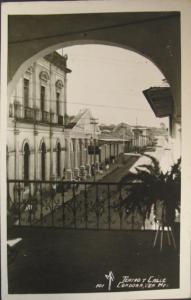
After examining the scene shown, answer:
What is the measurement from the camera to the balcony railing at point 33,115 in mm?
723

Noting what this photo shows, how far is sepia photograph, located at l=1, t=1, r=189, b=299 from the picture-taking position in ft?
2.38

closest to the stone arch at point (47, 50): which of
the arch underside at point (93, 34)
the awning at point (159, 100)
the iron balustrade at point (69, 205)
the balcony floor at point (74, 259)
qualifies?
the arch underside at point (93, 34)

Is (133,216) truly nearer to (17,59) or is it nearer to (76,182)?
(76,182)

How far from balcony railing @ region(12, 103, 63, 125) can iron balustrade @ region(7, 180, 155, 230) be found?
5.2 inches

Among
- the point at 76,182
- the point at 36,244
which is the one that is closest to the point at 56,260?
the point at 36,244

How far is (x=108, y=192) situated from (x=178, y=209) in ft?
0.52

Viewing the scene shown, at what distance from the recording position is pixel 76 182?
0.73 metres

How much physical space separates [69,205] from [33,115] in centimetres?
21

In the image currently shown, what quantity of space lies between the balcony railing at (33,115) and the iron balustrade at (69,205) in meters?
0.13

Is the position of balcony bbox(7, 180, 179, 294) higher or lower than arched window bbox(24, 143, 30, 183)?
lower

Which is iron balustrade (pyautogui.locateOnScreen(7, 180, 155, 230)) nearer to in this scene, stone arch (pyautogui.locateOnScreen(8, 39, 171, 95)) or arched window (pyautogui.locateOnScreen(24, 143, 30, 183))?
arched window (pyautogui.locateOnScreen(24, 143, 30, 183))

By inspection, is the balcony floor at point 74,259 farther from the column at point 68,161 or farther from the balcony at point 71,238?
the column at point 68,161

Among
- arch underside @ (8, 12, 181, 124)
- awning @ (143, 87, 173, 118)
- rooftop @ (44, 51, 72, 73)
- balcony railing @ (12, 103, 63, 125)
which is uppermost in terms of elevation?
arch underside @ (8, 12, 181, 124)

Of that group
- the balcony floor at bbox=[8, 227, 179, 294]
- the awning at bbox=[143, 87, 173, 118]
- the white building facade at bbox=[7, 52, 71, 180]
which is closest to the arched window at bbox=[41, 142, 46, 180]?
the white building facade at bbox=[7, 52, 71, 180]
